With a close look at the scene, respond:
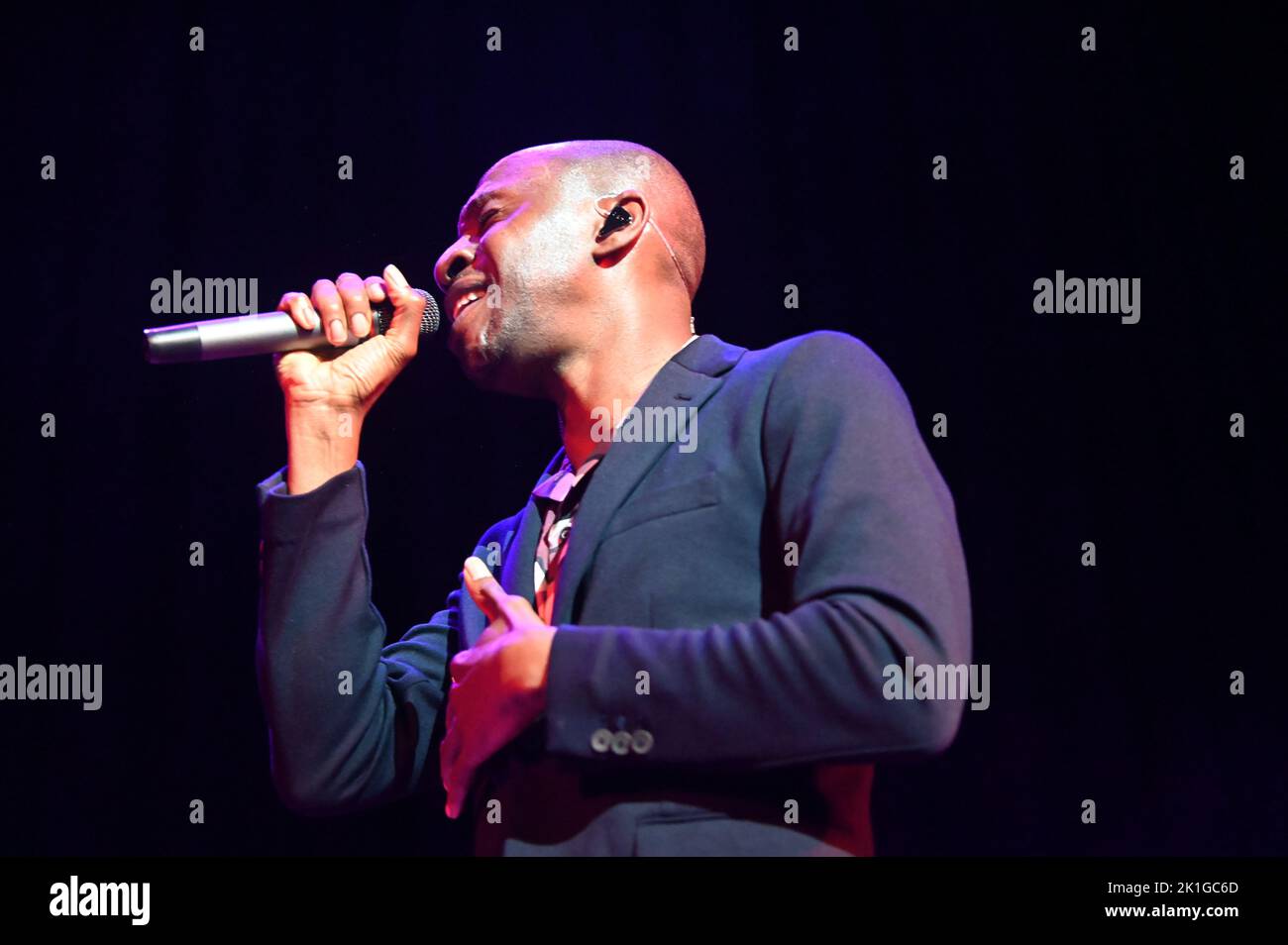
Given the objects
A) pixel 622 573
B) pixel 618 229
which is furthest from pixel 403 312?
pixel 622 573

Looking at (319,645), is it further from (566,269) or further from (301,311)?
(566,269)

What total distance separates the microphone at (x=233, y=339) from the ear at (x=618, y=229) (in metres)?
0.37

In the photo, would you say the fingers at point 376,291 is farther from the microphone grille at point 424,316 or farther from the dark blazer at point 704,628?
the dark blazer at point 704,628

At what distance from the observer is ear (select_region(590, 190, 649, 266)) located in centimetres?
200

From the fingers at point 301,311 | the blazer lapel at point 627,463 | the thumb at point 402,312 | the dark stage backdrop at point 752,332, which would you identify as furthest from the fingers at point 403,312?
the dark stage backdrop at point 752,332

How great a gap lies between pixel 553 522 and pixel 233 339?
55cm

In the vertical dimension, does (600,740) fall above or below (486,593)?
below

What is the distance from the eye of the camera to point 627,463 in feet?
5.59

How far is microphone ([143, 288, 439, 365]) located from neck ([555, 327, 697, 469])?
0.33m

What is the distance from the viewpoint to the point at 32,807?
102 inches

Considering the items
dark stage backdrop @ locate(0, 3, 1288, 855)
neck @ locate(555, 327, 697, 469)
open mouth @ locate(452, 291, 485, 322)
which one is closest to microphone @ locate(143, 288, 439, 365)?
open mouth @ locate(452, 291, 485, 322)

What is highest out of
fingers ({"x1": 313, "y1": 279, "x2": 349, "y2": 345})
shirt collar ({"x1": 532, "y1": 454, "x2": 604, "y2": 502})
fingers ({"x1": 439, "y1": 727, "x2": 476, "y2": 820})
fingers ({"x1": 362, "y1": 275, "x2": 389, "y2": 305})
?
fingers ({"x1": 362, "y1": 275, "x2": 389, "y2": 305})

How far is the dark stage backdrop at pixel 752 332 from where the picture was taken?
8.59 ft

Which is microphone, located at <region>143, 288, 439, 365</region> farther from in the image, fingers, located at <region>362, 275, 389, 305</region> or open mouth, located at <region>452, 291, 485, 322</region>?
open mouth, located at <region>452, 291, 485, 322</region>
